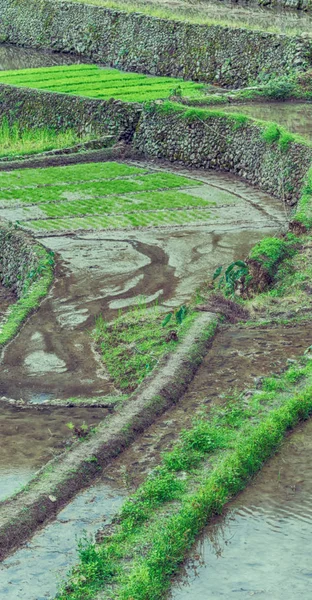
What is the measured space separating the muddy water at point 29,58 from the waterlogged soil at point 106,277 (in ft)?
39.5

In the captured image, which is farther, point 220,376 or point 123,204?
point 123,204

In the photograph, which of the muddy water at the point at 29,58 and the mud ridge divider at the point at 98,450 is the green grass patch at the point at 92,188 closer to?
the mud ridge divider at the point at 98,450

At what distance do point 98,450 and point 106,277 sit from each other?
5.19m

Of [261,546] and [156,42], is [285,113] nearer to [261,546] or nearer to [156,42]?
[156,42]

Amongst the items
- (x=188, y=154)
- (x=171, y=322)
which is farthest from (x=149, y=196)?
(x=171, y=322)

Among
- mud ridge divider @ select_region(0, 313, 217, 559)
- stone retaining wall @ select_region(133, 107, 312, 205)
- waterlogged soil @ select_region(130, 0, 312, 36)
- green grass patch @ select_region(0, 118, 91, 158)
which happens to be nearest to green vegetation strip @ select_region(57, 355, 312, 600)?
mud ridge divider @ select_region(0, 313, 217, 559)

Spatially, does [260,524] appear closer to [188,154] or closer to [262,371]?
[262,371]

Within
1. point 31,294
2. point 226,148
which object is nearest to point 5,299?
point 31,294

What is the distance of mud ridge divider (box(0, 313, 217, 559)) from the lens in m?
7.46

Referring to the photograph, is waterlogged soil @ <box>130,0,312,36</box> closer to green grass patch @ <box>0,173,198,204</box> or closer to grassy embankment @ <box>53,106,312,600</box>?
green grass patch @ <box>0,173,198,204</box>

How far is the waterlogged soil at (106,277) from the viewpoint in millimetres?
10625

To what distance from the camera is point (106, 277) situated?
13328mm

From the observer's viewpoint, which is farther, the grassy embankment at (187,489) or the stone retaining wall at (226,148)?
the stone retaining wall at (226,148)

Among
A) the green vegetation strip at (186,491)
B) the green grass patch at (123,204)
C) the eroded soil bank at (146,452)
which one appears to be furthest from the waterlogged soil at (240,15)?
the green vegetation strip at (186,491)
